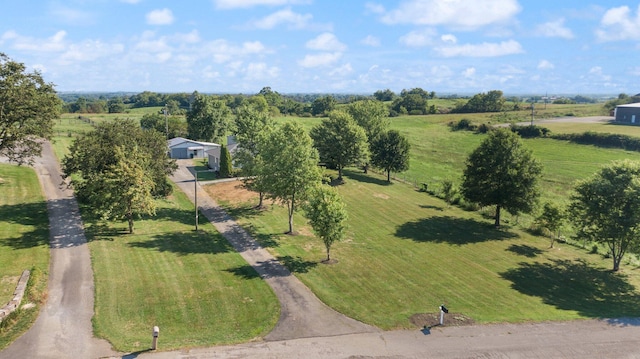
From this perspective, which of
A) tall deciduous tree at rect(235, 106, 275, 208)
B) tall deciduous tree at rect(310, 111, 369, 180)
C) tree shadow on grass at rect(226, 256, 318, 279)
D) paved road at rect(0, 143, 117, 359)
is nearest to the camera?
paved road at rect(0, 143, 117, 359)

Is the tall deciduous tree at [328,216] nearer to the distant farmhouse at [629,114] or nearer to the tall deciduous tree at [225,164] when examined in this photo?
the tall deciduous tree at [225,164]

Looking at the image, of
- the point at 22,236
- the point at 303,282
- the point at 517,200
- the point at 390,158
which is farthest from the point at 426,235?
the point at 22,236

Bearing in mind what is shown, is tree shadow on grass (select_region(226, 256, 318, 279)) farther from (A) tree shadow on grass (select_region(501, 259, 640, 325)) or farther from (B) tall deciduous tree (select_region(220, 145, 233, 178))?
(B) tall deciduous tree (select_region(220, 145, 233, 178))

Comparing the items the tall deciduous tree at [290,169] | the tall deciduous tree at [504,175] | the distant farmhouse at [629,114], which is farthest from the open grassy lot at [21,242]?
the distant farmhouse at [629,114]

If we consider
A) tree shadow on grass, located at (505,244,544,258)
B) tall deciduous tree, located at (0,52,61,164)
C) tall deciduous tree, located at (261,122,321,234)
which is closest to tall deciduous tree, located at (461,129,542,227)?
tree shadow on grass, located at (505,244,544,258)

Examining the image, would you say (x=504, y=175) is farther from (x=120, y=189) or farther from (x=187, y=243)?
(x=120, y=189)

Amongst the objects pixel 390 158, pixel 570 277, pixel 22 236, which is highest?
pixel 390 158

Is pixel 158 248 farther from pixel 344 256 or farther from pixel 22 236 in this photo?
pixel 344 256
